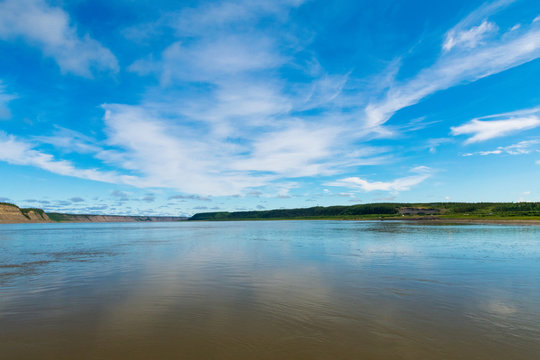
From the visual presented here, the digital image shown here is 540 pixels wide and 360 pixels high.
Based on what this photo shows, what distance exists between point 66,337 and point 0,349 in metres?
1.31

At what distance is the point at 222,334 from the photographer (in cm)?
794

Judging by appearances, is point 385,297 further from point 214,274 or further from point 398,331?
point 214,274

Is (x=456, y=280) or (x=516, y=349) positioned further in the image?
(x=456, y=280)

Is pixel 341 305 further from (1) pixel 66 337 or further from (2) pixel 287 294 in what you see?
(1) pixel 66 337

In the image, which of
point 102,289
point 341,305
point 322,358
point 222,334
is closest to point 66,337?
point 222,334

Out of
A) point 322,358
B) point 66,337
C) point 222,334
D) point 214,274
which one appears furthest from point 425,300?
point 66,337

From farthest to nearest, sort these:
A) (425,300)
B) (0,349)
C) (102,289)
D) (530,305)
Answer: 1. (102,289)
2. (425,300)
3. (530,305)
4. (0,349)

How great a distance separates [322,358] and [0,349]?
7681 millimetres

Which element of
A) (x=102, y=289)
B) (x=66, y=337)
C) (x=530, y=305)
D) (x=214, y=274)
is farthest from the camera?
(x=214, y=274)

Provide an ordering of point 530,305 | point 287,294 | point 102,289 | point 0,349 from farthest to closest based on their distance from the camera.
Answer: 1. point 102,289
2. point 287,294
3. point 530,305
4. point 0,349

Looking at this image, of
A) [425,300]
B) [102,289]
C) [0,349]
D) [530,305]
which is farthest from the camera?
[102,289]

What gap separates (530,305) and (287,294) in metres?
8.55

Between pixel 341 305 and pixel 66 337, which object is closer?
pixel 66 337

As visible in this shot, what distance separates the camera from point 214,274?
1645 centimetres
